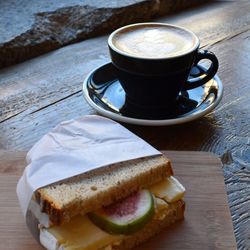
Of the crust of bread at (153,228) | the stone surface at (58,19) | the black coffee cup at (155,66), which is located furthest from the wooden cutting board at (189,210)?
the stone surface at (58,19)

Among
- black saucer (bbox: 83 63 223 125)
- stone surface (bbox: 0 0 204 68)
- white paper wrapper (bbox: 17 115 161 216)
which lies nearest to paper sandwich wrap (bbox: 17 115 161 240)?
white paper wrapper (bbox: 17 115 161 216)

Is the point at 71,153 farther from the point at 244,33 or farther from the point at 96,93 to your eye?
the point at 244,33

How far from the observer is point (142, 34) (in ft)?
3.50

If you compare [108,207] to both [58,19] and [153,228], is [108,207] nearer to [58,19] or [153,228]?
[153,228]

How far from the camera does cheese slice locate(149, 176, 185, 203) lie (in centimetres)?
76

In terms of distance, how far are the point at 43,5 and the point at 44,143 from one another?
2.79 feet

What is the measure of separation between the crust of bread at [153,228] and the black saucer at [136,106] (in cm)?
21

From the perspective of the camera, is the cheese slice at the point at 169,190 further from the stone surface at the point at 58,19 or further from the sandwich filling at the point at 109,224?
the stone surface at the point at 58,19

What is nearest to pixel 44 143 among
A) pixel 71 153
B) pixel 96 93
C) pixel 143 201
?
pixel 71 153

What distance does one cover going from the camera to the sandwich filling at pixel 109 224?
680mm

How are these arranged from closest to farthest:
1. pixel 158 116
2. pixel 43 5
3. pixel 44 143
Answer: pixel 44 143
pixel 158 116
pixel 43 5

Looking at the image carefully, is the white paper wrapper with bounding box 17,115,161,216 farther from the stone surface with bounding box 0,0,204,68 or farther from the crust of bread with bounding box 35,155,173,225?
the stone surface with bounding box 0,0,204,68

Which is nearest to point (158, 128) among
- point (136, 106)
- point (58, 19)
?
point (136, 106)

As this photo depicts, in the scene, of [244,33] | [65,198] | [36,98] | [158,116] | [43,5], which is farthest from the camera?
[43,5]
